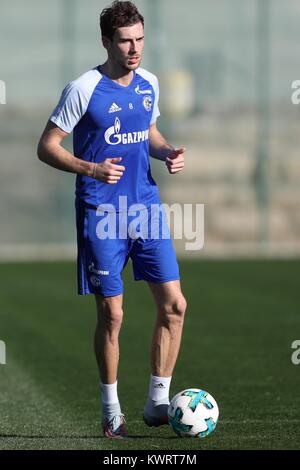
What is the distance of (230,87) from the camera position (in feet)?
82.2

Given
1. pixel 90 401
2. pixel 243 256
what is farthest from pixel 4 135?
pixel 90 401

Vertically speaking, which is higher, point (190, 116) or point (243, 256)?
point (190, 116)

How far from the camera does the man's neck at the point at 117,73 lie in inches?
279

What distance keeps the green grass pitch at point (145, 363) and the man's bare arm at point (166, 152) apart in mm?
1500

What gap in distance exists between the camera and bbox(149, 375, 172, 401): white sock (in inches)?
286

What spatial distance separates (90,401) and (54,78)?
16654 millimetres

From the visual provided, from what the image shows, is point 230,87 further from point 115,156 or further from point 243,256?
point 115,156

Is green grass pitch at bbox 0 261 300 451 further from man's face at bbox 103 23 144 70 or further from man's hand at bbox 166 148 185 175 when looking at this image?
man's face at bbox 103 23 144 70

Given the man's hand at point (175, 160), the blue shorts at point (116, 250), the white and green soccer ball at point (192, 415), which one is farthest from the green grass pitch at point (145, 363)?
the man's hand at point (175, 160)

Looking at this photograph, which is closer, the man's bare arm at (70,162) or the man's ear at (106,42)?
the man's bare arm at (70,162)

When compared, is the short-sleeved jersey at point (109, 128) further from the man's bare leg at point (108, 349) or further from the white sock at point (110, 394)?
the white sock at point (110, 394)

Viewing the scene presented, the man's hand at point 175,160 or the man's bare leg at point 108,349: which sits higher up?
the man's hand at point 175,160

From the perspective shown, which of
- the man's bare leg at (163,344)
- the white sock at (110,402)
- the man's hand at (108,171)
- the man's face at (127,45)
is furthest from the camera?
the man's bare leg at (163,344)

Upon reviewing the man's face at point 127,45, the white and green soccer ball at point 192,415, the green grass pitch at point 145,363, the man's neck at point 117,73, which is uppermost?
the man's face at point 127,45
